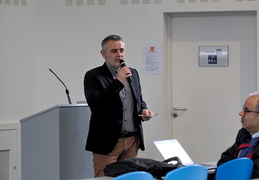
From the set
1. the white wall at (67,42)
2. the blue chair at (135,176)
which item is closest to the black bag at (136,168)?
the blue chair at (135,176)

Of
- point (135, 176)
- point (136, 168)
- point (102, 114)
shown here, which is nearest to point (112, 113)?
point (102, 114)

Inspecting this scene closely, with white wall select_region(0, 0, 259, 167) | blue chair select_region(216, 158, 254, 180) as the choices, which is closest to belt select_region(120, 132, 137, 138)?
blue chair select_region(216, 158, 254, 180)

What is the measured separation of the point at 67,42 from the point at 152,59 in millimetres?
1087

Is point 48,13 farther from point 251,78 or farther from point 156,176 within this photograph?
point 156,176

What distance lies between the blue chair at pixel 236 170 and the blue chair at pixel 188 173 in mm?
183

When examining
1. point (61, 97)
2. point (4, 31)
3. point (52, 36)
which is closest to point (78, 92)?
point (61, 97)

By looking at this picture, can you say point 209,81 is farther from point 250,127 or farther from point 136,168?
point 136,168

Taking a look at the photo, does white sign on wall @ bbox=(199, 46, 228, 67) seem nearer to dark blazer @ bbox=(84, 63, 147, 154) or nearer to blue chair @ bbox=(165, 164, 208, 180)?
dark blazer @ bbox=(84, 63, 147, 154)

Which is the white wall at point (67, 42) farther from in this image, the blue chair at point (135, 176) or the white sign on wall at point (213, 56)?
the blue chair at point (135, 176)

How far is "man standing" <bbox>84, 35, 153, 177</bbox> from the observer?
3797mm

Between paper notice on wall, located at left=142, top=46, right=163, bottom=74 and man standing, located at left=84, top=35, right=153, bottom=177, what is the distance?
2.22 meters

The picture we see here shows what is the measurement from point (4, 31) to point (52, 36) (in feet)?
1.95

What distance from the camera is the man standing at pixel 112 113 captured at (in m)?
3.80

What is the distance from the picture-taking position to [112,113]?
3816 mm
